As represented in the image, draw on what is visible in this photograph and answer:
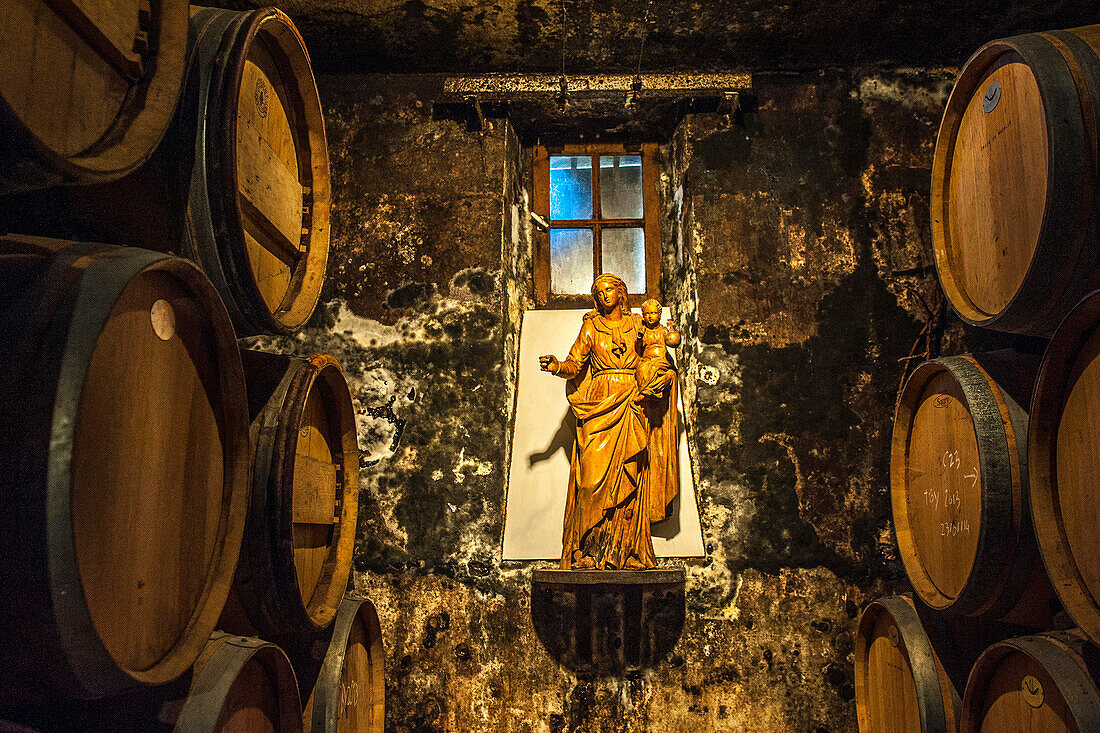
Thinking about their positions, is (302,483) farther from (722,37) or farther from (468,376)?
(722,37)

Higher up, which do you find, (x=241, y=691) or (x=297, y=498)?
(x=297, y=498)

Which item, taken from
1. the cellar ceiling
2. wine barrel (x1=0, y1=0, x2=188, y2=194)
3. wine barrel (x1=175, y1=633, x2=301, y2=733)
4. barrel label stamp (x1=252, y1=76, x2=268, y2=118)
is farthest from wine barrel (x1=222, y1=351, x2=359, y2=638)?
the cellar ceiling

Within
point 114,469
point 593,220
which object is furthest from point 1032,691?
point 593,220

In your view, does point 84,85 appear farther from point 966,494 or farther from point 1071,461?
point 966,494

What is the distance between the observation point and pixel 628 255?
4625mm

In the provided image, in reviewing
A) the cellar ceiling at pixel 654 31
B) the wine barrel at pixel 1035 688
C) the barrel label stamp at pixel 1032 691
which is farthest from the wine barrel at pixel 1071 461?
the cellar ceiling at pixel 654 31

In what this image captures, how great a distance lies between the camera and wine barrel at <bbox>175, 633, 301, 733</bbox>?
1629 millimetres

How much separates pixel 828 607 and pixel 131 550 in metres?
3.30

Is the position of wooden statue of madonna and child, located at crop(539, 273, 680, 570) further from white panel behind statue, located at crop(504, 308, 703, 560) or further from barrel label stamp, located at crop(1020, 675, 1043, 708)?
barrel label stamp, located at crop(1020, 675, 1043, 708)

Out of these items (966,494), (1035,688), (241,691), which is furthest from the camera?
(966,494)

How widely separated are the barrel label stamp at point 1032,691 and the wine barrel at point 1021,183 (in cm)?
94

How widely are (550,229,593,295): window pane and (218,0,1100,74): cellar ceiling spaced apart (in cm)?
96

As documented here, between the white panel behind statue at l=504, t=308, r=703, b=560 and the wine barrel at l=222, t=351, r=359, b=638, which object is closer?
the wine barrel at l=222, t=351, r=359, b=638

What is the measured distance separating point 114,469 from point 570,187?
3.70 m
